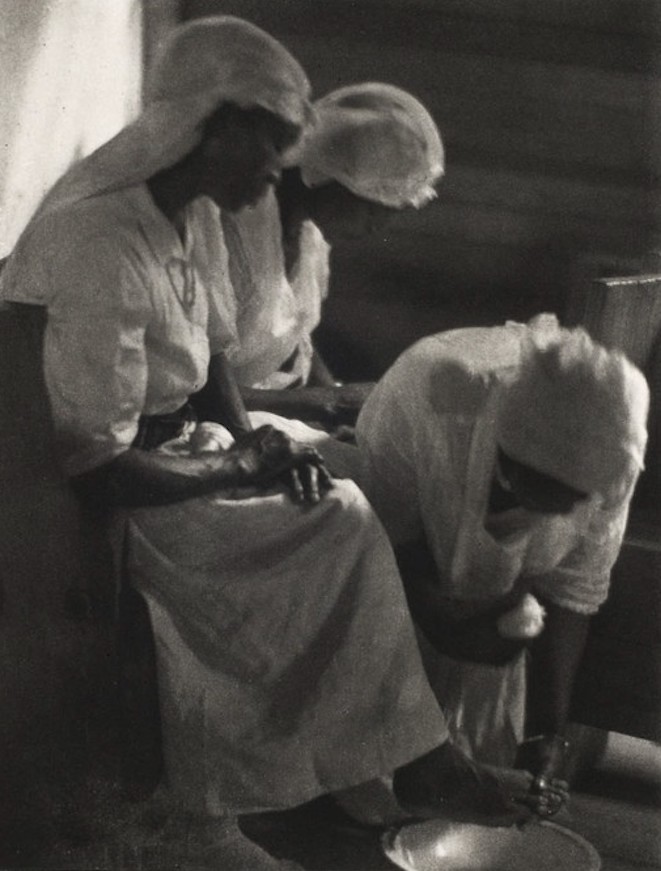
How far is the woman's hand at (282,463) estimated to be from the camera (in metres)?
1.27

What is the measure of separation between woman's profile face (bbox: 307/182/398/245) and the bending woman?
24cm

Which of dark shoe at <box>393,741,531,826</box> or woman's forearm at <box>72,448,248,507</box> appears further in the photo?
dark shoe at <box>393,741,531,826</box>

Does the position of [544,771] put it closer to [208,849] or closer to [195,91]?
[208,849]

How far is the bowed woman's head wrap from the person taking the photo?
4.09 ft

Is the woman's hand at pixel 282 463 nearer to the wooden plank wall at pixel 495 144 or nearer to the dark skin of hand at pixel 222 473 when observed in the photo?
the dark skin of hand at pixel 222 473

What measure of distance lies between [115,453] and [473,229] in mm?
698

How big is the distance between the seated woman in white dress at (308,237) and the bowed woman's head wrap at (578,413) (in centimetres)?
33

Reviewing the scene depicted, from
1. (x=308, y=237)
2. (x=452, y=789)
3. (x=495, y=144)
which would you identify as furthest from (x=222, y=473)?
(x=495, y=144)

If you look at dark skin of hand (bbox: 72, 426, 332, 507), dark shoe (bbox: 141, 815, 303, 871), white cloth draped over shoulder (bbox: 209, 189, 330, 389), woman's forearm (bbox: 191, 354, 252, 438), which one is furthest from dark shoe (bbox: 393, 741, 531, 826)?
white cloth draped over shoulder (bbox: 209, 189, 330, 389)

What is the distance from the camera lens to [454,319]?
5.75ft

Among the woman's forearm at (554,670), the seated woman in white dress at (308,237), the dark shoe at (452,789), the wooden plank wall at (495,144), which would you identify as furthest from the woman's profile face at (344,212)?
the dark shoe at (452,789)

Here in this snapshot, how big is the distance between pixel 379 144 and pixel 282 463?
45 cm

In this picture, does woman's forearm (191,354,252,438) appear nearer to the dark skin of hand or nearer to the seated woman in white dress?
the seated woman in white dress

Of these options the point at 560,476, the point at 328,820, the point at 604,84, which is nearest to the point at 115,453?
the point at 560,476
